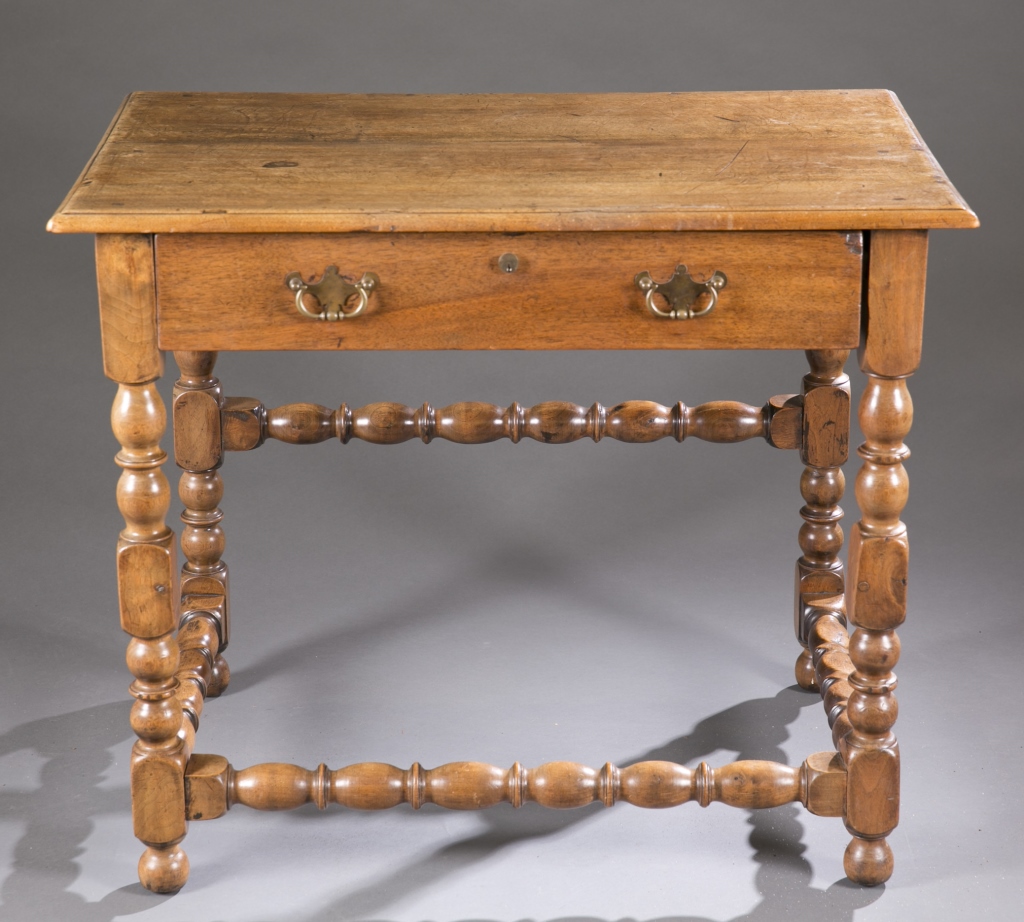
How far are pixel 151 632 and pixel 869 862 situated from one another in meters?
1.23

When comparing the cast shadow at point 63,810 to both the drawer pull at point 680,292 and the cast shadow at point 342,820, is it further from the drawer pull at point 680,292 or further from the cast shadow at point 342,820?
the drawer pull at point 680,292

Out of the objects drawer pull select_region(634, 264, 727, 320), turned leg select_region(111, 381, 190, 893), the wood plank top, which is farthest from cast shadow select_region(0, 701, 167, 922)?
drawer pull select_region(634, 264, 727, 320)

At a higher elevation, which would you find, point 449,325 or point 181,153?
point 181,153

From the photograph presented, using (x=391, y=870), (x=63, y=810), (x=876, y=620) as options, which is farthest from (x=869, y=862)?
(x=63, y=810)

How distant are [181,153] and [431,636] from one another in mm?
1301

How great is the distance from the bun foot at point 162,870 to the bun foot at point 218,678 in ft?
1.89

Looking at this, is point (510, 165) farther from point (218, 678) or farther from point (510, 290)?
point (218, 678)

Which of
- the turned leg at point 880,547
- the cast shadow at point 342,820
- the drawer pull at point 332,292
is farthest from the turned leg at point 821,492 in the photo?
the drawer pull at point 332,292

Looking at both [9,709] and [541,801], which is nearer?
[541,801]

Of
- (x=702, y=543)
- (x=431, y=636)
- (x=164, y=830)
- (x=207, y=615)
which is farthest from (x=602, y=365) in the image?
(x=164, y=830)

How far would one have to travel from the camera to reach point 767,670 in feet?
11.5

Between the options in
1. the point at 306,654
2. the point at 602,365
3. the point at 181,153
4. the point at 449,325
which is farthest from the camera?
the point at 602,365

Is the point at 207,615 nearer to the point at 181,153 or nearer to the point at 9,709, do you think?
the point at 9,709

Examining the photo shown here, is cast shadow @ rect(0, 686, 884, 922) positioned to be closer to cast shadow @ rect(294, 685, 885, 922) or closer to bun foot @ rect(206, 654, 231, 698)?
cast shadow @ rect(294, 685, 885, 922)
